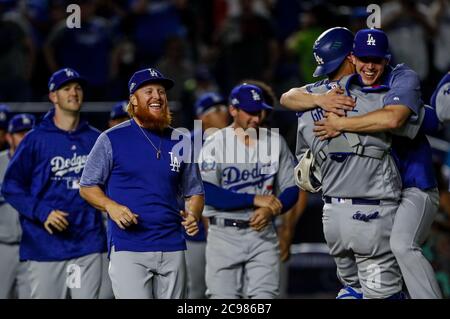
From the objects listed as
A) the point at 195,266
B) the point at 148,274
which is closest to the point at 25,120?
the point at 195,266

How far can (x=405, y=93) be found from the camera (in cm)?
804

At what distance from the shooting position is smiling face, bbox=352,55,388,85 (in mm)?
8242

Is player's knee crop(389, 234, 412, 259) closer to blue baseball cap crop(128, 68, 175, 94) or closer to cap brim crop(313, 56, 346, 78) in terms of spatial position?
cap brim crop(313, 56, 346, 78)

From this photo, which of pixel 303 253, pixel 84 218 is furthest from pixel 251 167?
pixel 303 253

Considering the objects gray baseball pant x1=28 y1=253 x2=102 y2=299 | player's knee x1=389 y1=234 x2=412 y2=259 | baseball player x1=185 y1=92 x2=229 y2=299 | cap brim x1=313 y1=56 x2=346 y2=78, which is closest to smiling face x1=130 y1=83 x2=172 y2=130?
cap brim x1=313 y1=56 x2=346 y2=78

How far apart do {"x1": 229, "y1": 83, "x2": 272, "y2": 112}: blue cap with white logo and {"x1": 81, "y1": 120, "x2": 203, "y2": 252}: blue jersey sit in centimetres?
171

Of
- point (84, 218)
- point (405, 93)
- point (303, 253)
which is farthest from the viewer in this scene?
point (303, 253)

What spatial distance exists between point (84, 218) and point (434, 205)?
3053 millimetres

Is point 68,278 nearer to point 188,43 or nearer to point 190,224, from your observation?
point 190,224

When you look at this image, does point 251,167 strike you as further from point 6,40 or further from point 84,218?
point 6,40

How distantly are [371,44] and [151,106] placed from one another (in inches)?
65.6

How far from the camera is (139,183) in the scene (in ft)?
27.2

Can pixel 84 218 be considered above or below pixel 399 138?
below

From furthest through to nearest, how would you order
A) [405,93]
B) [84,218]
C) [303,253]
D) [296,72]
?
1. [296,72]
2. [303,253]
3. [84,218]
4. [405,93]
